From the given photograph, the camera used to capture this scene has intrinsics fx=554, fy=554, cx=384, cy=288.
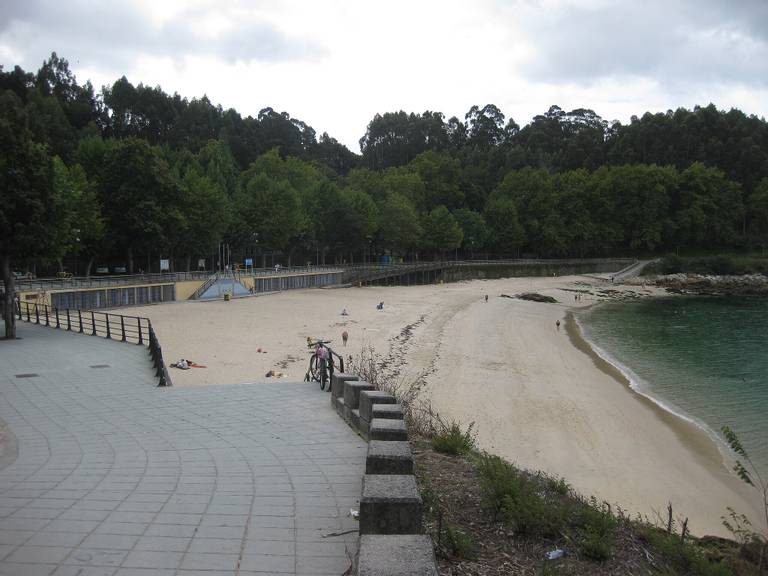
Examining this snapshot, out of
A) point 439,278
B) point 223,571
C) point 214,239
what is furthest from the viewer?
point 439,278

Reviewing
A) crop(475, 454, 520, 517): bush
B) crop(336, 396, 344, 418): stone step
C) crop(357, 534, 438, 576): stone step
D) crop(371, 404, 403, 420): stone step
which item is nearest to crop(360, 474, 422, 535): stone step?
crop(357, 534, 438, 576): stone step

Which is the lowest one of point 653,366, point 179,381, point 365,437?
point 653,366

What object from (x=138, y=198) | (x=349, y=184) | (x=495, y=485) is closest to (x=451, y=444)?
(x=495, y=485)

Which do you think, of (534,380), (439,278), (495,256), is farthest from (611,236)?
(534,380)

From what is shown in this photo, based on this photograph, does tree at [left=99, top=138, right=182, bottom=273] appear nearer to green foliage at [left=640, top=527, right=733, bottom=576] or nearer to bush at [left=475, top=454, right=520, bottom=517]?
bush at [left=475, top=454, right=520, bottom=517]

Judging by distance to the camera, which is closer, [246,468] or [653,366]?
[246,468]

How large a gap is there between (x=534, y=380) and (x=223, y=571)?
20.8 meters

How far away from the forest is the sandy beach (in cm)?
996

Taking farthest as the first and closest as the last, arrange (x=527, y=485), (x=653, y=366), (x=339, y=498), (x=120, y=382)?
(x=653, y=366) < (x=120, y=382) < (x=527, y=485) < (x=339, y=498)

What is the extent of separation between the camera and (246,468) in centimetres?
691

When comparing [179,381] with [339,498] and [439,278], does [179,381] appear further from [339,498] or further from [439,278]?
[439,278]

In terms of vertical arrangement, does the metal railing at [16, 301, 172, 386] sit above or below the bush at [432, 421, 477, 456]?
above

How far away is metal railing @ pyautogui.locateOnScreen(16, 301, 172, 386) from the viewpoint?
50.7 feet

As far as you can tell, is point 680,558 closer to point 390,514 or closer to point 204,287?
point 390,514
